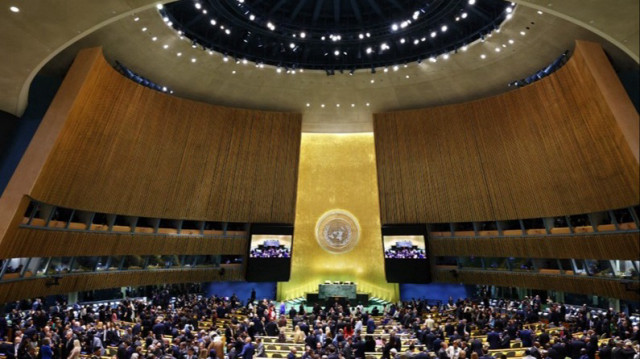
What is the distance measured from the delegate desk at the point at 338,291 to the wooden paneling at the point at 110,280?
4.62 metres

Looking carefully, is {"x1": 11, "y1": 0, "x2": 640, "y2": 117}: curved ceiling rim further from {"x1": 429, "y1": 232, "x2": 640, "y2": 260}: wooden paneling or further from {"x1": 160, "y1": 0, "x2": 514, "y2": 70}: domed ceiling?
{"x1": 429, "y1": 232, "x2": 640, "y2": 260}: wooden paneling

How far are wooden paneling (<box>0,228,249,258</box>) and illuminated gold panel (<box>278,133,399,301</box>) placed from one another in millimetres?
4551

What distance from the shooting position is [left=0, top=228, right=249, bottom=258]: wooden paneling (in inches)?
477

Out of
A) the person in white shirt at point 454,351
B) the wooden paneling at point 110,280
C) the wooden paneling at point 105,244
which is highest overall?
the wooden paneling at point 105,244

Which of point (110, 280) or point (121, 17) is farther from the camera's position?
point (110, 280)

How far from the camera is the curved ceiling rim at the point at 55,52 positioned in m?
9.78

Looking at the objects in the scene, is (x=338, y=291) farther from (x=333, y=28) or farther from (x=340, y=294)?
(x=333, y=28)

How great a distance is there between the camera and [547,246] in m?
15.4

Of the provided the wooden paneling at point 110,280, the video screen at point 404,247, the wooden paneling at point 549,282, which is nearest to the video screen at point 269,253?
the wooden paneling at point 110,280

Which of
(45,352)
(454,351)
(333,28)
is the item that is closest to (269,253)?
(333,28)

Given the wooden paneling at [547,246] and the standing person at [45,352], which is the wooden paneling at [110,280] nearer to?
the standing person at [45,352]

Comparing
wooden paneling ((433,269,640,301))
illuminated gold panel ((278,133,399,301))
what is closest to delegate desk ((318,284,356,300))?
illuminated gold panel ((278,133,399,301))

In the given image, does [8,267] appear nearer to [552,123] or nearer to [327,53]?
[327,53]

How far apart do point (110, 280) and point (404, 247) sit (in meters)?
14.2
